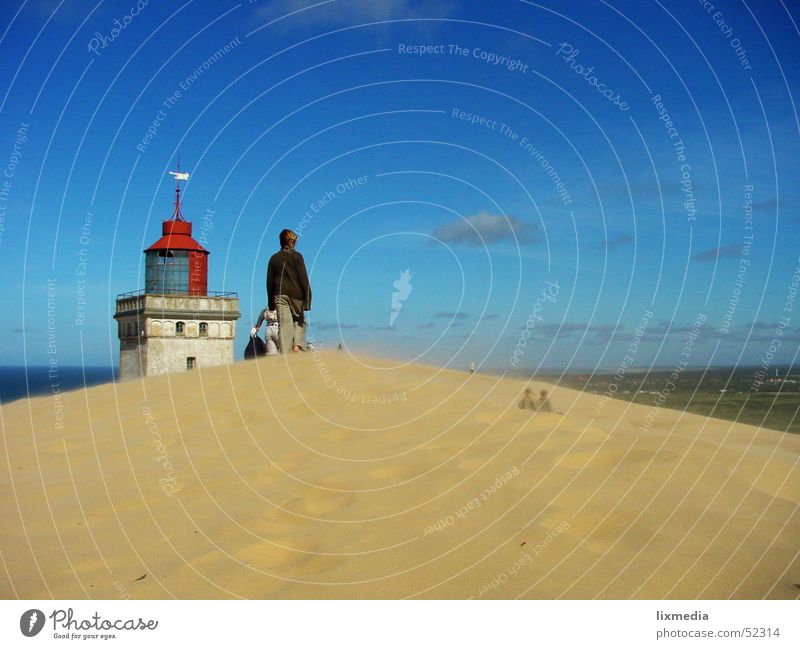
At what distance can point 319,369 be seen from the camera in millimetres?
10625

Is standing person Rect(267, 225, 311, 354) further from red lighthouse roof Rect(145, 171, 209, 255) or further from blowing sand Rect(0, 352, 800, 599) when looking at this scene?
red lighthouse roof Rect(145, 171, 209, 255)

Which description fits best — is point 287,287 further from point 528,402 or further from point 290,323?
point 528,402

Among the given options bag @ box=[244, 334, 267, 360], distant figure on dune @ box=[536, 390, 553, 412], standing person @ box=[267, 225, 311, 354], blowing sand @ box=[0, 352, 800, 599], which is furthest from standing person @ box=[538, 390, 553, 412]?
bag @ box=[244, 334, 267, 360]

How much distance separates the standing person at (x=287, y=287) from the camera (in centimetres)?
1227

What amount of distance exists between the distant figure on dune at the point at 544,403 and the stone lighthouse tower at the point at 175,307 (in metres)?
37.1

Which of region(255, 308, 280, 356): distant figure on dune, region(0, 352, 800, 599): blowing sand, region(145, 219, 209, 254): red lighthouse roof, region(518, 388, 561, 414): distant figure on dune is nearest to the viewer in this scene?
region(0, 352, 800, 599): blowing sand

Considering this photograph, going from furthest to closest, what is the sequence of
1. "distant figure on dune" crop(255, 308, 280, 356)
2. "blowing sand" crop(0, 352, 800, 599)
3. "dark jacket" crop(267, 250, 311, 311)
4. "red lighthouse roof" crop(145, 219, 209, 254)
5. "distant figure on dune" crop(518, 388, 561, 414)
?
"red lighthouse roof" crop(145, 219, 209, 254) → "distant figure on dune" crop(255, 308, 280, 356) → "dark jacket" crop(267, 250, 311, 311) → "distant figure on dune" crop(518, 388, 561, 414) → "blowing sand" crop(0, 352, 800, 599)

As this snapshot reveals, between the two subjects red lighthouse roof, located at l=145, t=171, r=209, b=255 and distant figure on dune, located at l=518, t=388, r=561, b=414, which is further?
red lighthouse roof, located at l=145, t=171, r=209, b=255

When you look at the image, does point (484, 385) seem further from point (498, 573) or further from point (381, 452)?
point (498, 573)

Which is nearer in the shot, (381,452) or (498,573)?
(498,573)

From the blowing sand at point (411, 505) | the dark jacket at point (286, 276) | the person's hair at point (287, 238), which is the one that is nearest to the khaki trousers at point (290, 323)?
the dark jacket at point (286, 276)

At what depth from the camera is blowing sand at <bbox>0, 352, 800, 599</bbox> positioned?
447cm
